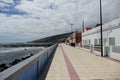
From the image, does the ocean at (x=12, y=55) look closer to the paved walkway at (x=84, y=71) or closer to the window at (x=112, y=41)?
the window at (x=112, y=41)

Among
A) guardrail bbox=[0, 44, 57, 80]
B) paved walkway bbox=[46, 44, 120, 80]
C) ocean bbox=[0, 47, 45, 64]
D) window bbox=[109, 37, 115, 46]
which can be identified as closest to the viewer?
guardrail bbox=[0, 44, 57, 80]

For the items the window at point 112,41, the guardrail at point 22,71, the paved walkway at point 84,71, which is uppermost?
the window at point 112,41

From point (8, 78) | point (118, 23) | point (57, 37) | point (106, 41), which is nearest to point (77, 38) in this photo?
point (106, 41)

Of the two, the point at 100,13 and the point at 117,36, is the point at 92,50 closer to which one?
the point at 100,13

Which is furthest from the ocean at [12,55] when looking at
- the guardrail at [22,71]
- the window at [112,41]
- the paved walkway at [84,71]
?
the guardrail at [22,71]

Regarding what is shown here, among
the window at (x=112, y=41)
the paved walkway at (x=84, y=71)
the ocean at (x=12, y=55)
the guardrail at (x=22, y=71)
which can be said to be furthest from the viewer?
the ocean at (x=12, y=55)

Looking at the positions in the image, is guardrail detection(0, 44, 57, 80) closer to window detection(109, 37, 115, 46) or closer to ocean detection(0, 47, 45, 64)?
window detection(109, 37, 115, 46)

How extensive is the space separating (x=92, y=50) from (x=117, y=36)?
448 inches

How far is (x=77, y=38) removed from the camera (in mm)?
75375

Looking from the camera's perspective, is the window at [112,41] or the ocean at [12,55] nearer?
the window at [112,41]

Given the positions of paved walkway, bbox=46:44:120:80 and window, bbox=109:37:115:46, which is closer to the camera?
paved walkway, bbox=46:44:120:80

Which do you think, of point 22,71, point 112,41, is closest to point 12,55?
point 112,41

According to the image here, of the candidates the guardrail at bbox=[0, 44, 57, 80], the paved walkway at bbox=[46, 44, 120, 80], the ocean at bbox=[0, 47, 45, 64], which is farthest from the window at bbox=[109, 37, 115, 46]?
the ocean at bbox=[0, 47, 45, 64]

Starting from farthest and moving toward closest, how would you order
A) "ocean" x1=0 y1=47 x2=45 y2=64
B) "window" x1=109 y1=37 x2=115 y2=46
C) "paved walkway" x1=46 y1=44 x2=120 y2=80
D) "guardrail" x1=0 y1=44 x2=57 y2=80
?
"ocean" x1=0 y1=47 x2=45 y2=64, "window" x1=109 y1=37 x2=115 y2=46, "paved walkway" x1=46 y1=44 x2=120 y2=80, "guardrail" x1=0 y1=44 x2=57 y2=80
